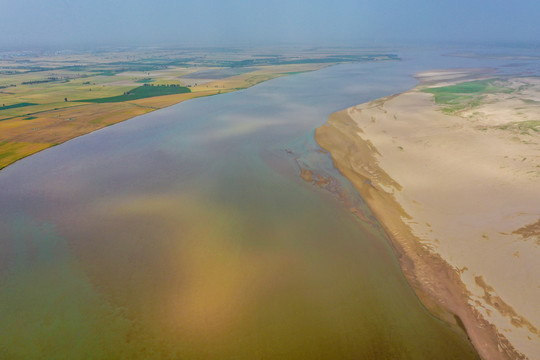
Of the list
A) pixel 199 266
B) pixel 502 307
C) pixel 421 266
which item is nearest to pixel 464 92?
pixel 421 266

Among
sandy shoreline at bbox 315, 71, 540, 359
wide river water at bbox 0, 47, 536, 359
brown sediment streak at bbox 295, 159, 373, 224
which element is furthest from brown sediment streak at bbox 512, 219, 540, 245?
brown sediment streak at bbox 295, 159, 373, 224

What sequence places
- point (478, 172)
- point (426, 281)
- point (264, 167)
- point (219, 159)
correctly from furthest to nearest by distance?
point (219, 159), point (264, 167), point (478, 172), point (426, 281)

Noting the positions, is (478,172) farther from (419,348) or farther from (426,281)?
(419,348)

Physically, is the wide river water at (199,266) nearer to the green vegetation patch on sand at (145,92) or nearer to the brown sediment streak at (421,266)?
the brown sediment streak at (421,266)

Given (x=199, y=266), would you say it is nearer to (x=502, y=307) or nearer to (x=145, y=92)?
(x=502, y=307)

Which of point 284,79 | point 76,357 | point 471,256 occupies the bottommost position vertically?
point 76,357

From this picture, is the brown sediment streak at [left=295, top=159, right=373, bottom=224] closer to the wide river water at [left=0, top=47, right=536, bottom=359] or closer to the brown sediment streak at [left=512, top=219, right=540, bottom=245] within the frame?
the wide river water at [left=0, top=47, right=536, bottom=359]

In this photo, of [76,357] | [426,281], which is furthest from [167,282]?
[426,281]

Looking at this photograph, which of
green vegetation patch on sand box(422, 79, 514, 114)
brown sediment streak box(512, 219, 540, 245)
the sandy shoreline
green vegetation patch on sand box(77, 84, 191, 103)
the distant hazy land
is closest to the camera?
the sandy shoreline
